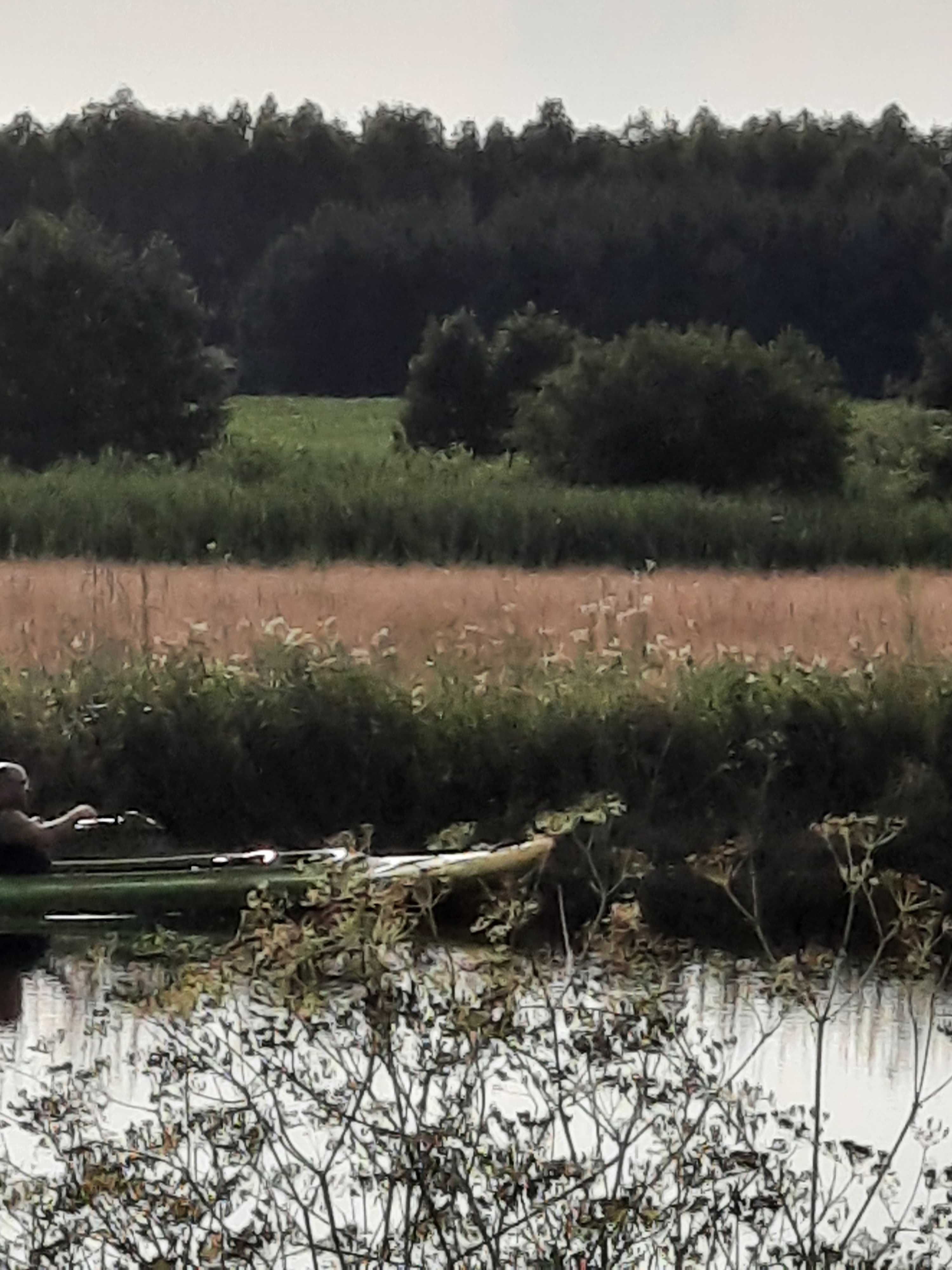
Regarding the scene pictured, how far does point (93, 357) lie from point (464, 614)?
89.0 ft

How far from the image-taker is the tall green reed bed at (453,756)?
12.4 metres

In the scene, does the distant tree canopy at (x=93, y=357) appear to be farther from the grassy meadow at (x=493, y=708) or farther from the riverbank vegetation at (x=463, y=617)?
the grassy meadow at (x=493, y=708)

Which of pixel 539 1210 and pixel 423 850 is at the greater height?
pixel 539 1210

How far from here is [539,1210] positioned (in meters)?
4.67

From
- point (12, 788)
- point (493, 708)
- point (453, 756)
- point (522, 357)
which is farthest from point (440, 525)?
point (522, 357)

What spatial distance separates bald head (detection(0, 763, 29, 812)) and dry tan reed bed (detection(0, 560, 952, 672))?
296 centimetres

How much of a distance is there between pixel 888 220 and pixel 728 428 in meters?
36.1

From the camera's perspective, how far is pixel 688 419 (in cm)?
3166

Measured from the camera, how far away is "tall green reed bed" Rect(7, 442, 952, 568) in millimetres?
24328

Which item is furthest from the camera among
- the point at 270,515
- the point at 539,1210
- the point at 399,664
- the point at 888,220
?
the point at 888,220

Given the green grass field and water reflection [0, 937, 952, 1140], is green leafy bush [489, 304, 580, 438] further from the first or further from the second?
water reflection [0, 937, 952, 1140]

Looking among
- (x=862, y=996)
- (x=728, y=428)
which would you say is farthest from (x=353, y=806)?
(x=728, y=428)

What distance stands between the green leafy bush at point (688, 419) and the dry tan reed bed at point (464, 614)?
1105 centimetres

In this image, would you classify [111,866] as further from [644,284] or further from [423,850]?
[644,284]
